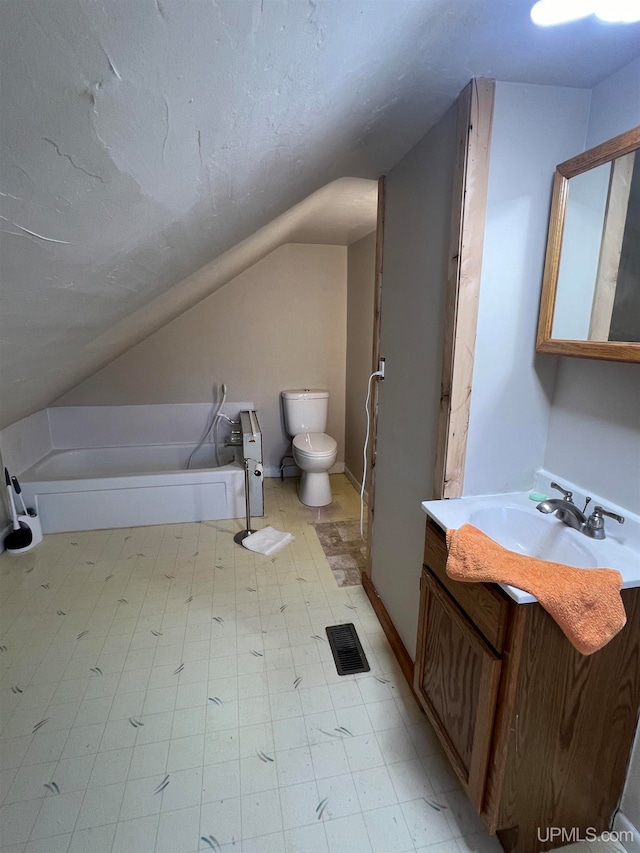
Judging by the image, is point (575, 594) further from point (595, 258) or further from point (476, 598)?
point (595, 258)

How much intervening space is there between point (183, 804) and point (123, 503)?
1.93 metres

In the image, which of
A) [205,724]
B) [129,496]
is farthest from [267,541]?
[205,724]

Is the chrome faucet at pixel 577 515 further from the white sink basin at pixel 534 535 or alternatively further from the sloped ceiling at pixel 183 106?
the sloped ceiling at pixel 183 106

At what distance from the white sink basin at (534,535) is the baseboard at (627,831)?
28.3 inches

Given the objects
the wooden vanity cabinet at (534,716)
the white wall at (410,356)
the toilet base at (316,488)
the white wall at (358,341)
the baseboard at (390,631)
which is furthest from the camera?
the toilet base at (316,488)

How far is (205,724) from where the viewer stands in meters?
1.49

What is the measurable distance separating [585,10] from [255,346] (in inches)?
118

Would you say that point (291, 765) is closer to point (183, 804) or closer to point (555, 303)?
point (183, 804)

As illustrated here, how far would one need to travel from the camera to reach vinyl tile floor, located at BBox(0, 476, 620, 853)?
3.90 ft

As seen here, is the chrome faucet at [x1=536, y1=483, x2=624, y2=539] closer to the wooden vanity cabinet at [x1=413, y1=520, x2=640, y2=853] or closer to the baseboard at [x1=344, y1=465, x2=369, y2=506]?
the wooden vanity cabinet at [x1=413, y1=520, x2=640, y2=853]

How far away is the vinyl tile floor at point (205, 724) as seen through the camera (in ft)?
3.90

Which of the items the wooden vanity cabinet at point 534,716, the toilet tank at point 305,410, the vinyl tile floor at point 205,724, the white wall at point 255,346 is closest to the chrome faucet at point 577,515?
the wooden vanity cabinet at point 534,716

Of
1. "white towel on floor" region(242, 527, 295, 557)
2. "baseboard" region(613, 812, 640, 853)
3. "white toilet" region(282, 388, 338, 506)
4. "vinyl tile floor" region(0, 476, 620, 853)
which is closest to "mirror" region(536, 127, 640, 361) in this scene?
"baseboard" region(613, 812, 640, 853)

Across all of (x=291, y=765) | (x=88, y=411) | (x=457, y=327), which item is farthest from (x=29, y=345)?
(x=88, y=411)
